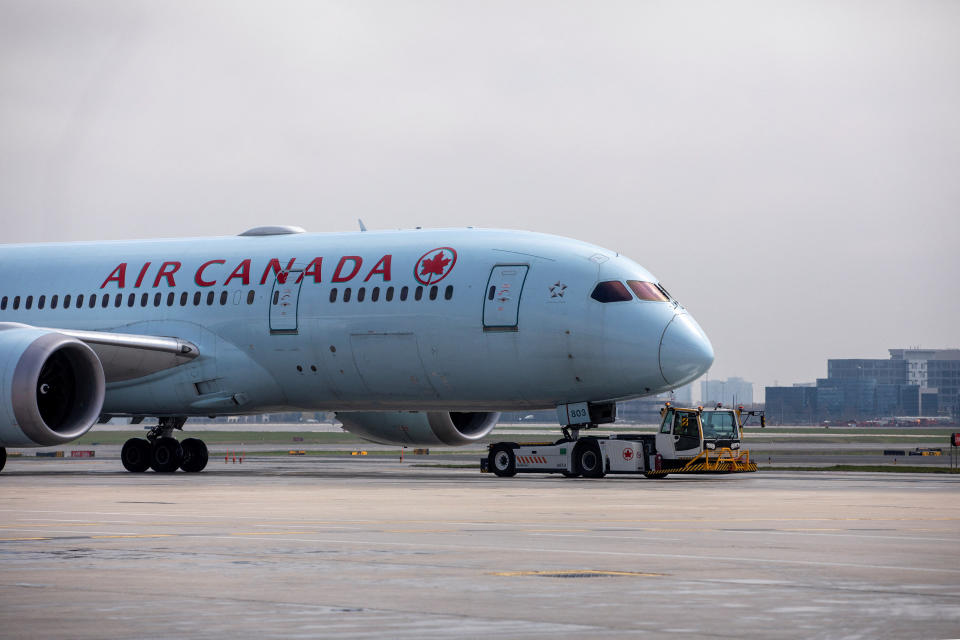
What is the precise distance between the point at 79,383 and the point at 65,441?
1.46m

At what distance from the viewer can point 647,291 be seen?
1310 inches

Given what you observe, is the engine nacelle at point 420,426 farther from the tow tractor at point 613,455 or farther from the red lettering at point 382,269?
the red lettering at point 382,269

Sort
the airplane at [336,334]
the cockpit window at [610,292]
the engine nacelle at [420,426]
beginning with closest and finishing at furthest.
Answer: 1. the airplane at [336,334]
2. the cockpit window at [610,292]
3. the engine nacelle at [420,426]

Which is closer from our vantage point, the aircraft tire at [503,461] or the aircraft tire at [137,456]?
the aircraft tire at [503,461]

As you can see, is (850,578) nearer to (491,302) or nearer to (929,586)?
(929,586)

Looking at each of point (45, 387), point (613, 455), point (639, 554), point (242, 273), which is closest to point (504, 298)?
point (613, 455)

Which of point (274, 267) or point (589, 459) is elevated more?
point (274, 267)

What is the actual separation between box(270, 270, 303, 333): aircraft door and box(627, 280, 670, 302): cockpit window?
7.88m

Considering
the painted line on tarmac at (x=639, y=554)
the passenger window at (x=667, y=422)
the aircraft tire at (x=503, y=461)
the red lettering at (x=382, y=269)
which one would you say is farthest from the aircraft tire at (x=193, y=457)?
the painted line on tarmac at (x=639, y=554)

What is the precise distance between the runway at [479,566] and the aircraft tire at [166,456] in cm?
1292

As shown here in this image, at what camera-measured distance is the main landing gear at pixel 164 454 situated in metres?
38.6

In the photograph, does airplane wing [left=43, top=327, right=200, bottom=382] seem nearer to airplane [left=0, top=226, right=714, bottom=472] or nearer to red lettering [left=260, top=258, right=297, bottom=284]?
airplane [left=0, top=226, right=714, bottom=472]

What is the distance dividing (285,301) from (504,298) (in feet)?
18.5

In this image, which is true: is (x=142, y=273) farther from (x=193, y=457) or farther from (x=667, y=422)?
(x=667, y=422)
